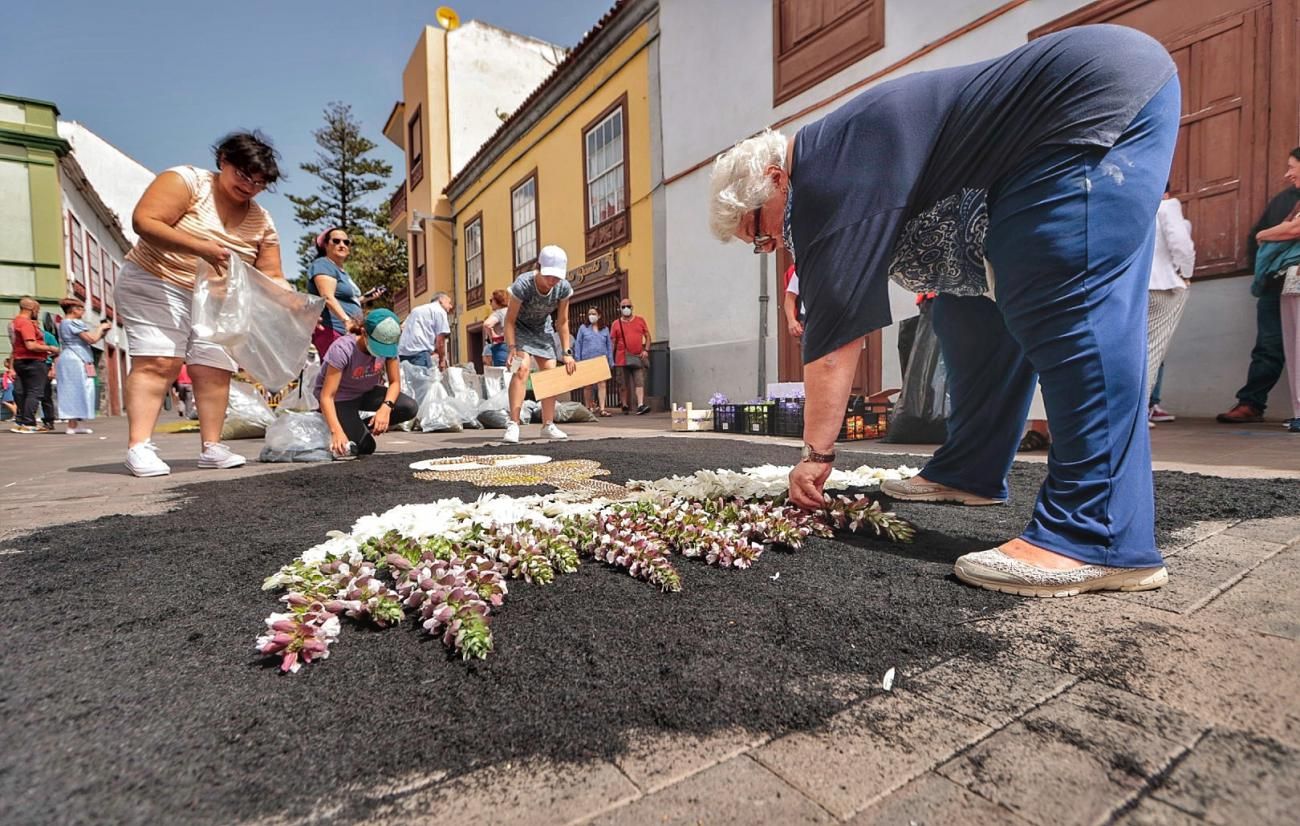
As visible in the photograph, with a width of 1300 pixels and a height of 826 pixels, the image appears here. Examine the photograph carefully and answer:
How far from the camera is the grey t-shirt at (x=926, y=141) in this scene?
144 centimetres

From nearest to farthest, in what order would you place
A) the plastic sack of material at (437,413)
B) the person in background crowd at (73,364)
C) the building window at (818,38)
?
the plastic sack of material at (437,413), the building window at (818,38), the person in background crowd at (73,364)

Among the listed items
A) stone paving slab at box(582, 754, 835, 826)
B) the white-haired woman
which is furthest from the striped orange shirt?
stone paving slab at box(582, 754, 835, 826)

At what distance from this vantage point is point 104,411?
2100 cm

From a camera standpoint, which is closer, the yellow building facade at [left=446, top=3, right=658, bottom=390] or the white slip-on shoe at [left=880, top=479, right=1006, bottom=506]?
the white slip-on shoe at [left=880, top=479, right=1006, bottom=506]

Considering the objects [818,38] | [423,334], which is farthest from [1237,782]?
[818,38]

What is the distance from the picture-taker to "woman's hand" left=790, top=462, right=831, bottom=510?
1998 mm

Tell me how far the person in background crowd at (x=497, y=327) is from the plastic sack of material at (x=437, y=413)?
89 cm

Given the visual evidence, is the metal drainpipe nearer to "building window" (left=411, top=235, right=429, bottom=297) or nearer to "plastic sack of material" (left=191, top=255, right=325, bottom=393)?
"plastic sack of material" (left=191, top=255, right=325, bottom=393)

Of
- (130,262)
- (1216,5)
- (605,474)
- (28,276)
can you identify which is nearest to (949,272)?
(605,474)

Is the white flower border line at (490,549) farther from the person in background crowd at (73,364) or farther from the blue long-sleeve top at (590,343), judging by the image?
the person in background crowd at (73,364)

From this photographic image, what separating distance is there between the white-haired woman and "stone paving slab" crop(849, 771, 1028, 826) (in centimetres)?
81

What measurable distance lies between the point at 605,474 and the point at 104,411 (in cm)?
2503

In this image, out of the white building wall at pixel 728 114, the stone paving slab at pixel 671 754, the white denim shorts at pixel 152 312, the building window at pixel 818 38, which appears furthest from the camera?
the building window at pixel 818 38

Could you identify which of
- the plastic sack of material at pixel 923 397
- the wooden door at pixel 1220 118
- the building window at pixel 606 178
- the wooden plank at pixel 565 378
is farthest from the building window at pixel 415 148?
the wooden door at pixel 1220 118
